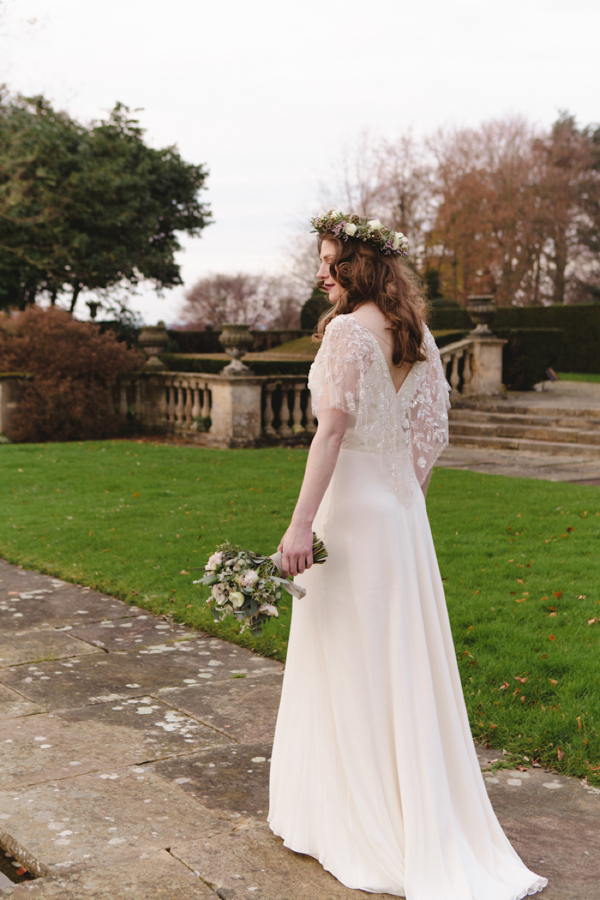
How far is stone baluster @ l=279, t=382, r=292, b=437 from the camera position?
50.3ft

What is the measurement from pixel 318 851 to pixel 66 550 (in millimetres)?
5276

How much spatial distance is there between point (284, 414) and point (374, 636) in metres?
12.5

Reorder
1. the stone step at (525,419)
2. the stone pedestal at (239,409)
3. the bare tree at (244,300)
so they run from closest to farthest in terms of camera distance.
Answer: the stone step at (525,419) → the stone pedestal at (239,409) → the bare tree at (244,300)

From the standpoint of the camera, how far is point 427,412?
10.2 feet

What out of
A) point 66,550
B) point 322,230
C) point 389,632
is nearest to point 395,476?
point 389,632

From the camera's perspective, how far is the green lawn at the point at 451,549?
14.1 feet

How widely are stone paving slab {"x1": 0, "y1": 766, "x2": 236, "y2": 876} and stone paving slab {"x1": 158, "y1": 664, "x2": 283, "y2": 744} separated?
0.59 metres

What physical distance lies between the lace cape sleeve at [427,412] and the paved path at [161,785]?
1.35m

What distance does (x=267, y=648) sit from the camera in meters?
5.32

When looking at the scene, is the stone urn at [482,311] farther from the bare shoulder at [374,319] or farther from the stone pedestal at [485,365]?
the bare shoulder at [374,319]

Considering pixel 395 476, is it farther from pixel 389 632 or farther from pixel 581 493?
pixel 581 493

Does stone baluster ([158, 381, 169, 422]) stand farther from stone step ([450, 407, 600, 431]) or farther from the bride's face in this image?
the bride's face

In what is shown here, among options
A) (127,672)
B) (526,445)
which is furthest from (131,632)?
(526,445)

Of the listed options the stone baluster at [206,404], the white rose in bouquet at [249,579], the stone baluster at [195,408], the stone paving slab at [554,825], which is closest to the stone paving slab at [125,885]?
the white rose in bouquet at [249,579]
